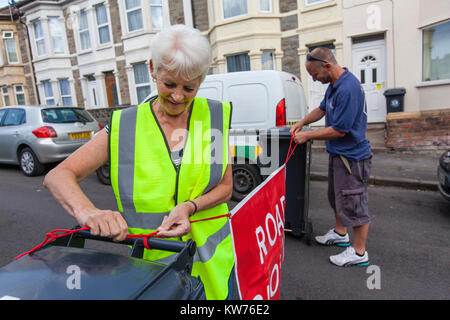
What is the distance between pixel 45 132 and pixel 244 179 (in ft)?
16.0

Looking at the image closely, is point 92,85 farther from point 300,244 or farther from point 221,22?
point 300,244

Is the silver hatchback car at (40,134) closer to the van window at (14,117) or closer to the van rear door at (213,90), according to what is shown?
the van window at (14,117)

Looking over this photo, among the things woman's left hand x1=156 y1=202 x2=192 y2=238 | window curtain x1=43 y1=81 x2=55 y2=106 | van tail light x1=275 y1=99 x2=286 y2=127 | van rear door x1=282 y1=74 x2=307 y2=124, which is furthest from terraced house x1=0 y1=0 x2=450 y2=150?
woman's left hand x1=156 y1=202 x2=192 y2=238

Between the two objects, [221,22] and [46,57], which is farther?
[46,57]

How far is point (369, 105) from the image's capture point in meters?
10.4

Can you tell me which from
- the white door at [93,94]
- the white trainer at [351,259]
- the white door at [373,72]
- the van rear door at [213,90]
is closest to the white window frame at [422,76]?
the white door at [373,72]

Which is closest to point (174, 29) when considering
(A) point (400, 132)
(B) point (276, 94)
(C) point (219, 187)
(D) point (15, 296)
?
(C) point (219, 187)

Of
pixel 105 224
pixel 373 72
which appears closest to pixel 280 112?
pixel 105 224

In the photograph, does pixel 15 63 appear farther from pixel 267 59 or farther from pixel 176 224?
pixel 176 224

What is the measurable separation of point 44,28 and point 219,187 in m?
20.8

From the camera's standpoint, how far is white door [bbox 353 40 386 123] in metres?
10.1

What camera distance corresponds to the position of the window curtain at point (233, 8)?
12008 mm

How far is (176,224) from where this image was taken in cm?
123

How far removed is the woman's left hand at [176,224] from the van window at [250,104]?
159 inches
